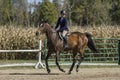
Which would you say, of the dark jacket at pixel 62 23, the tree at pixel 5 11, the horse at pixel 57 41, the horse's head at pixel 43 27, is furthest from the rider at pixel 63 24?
the tree at pixel 5 11

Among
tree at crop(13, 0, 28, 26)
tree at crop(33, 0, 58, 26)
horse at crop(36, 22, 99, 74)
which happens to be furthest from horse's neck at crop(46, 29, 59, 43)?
tree at crop(13, 0, 28, 26)

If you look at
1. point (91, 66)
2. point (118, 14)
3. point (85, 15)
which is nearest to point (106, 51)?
point (91, 66)

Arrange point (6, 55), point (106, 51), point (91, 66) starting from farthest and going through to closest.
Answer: point (6, 55) < point (106, 51) < point (91, 66)

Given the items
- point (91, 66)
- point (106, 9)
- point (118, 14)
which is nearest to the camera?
point (91, 66)

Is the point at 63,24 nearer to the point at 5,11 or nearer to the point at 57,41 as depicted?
the point at 57,41

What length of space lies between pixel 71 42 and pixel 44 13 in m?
37.5

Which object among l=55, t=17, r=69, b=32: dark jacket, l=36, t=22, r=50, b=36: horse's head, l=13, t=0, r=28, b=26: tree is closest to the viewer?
l=36, t=22, r=50, b=36: horse's head

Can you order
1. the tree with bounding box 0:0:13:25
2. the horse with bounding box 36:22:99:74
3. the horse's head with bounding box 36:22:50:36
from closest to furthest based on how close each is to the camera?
the horse's head with bounding box 36:22:50:36 < the horse with bounding box 36:22:99:74 < the tree with bounding box 0:0:13:25

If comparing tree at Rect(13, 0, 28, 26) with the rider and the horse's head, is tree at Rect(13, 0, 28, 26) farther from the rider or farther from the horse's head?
the horse's head

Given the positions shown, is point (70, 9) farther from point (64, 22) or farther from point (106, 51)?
point (64, 22)

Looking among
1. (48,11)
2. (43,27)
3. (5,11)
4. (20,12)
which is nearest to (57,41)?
(43,27)

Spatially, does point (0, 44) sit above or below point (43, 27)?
below

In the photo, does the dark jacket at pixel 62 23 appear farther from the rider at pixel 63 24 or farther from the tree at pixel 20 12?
the tree at pixel 20 12

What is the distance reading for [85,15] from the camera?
5541cm
